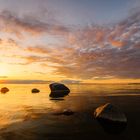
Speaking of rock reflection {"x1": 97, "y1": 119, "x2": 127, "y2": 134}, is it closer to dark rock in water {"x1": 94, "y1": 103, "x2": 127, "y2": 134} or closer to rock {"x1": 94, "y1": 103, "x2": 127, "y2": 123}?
dark rock in water {"x1": 94, "y1": 103, "x2": 127, "y2": 134}

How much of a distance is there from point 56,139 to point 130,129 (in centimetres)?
903

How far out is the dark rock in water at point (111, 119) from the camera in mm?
26172

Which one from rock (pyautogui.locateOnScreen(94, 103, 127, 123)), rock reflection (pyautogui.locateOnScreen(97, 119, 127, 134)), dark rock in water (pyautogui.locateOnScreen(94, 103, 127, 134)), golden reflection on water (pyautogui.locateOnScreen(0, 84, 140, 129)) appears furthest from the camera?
golden reflection on water (pyautogui.locateOnScreen(0, 84, 140, 129))

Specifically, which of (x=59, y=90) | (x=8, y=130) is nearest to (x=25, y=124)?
(x=8, y=130)

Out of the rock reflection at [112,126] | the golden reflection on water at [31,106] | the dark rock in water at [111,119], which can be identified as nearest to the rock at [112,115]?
the dark rock in water at [111,119]

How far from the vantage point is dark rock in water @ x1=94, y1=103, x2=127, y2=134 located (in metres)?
26.2

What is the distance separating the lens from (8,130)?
81.5 feet

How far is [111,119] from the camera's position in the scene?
28156 millimetres

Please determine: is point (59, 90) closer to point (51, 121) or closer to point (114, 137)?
point (51, 121)

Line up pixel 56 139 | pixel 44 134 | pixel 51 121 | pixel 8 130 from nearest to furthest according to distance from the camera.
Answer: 1. pixel 56 139
2. pixel 44 134
3. pixel 8 130
4. pixel 51 121

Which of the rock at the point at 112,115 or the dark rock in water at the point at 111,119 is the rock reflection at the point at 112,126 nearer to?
the dark rock in water at the point at 111,119

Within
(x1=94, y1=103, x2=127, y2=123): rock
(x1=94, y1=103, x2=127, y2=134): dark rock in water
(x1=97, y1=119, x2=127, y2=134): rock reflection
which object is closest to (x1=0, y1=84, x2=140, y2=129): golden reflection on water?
(x1=94, y1=103, x2=127, y2=134): dark rock in water

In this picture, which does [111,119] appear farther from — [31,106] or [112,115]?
[31,106]

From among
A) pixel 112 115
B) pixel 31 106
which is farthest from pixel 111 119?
pixel 31 106
